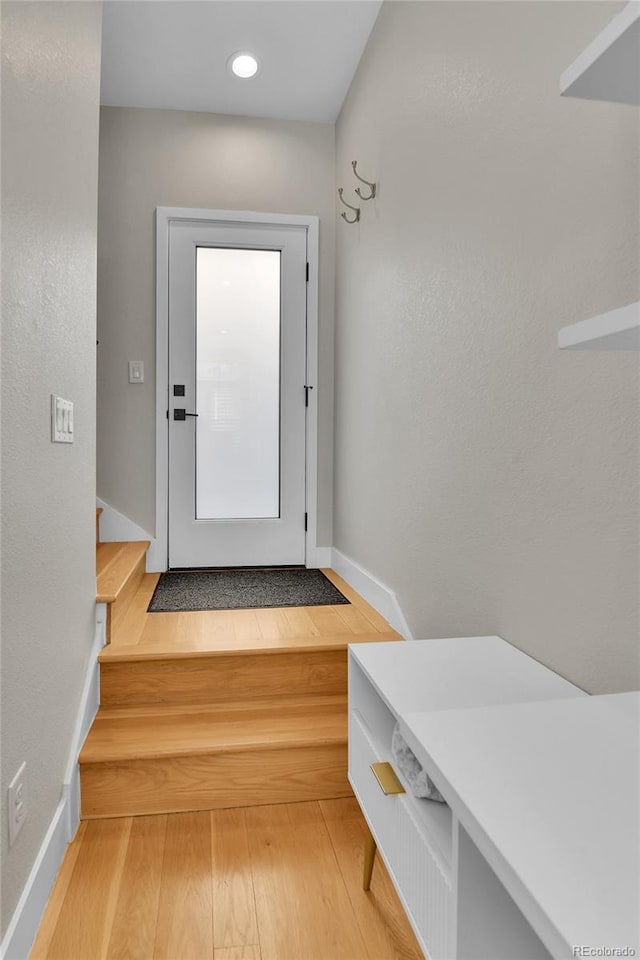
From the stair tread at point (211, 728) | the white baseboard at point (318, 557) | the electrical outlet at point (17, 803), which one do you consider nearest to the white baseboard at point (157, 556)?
the white baseboard at point (318, 557)

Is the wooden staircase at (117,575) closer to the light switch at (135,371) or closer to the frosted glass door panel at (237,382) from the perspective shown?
the frosted glass door panel at (237,382)

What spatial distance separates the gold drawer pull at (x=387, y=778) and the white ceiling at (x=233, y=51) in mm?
2755

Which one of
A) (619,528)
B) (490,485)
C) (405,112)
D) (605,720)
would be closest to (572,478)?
(619,528)

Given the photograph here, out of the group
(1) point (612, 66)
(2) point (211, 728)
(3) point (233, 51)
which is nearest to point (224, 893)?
(2) point (211, 728)

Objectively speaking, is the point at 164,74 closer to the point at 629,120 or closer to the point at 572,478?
the point at 629,120

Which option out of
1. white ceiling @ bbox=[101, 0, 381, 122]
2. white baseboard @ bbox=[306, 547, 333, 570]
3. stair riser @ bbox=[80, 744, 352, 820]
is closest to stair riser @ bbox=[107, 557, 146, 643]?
stair riser @ bbox=[80, 744, 352, 820]

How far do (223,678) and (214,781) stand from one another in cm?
33

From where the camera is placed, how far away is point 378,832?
115cm

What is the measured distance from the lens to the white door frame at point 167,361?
3.09 meters

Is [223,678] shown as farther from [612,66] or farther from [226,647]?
[612,66]

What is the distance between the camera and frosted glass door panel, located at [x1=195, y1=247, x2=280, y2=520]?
315 centimetres

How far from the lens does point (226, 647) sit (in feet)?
6.42

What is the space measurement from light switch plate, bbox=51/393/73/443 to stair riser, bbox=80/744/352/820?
0.93 metres

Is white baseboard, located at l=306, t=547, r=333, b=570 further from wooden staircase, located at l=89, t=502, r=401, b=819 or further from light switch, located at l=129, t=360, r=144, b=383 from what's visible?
light switch, located at l=129, t=360, r=144, b=383
